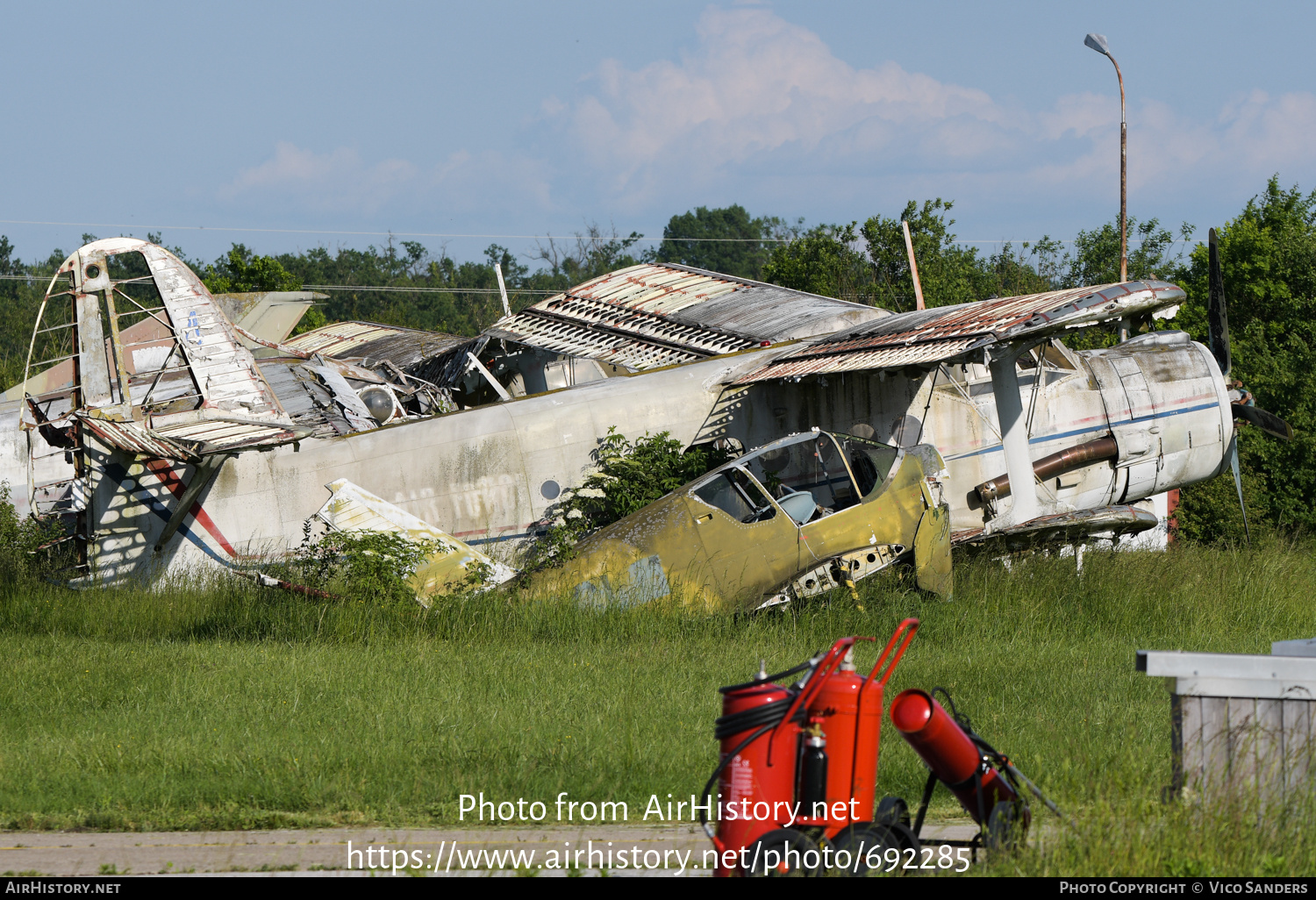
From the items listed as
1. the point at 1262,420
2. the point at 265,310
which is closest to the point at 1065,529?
the point at 1262,420

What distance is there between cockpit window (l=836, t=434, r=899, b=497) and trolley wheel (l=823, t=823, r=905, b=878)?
21.6 feet

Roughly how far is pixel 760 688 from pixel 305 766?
3.24 metres

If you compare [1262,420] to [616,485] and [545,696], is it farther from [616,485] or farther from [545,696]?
[545,696]

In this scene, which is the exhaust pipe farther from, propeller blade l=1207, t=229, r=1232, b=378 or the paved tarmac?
the paved tarmac

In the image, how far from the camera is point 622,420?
1256cm

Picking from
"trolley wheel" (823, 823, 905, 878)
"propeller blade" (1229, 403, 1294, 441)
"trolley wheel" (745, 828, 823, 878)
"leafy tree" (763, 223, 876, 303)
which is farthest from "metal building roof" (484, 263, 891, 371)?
"leafy tree" (763, 223, 876, 303)

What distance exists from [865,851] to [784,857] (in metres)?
0.36

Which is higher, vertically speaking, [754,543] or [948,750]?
[754,543]

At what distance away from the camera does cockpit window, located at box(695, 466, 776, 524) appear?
10.3 meters

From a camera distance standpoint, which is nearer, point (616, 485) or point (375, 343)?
point (616, 485)

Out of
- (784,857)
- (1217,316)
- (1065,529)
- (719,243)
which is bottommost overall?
(784,857)

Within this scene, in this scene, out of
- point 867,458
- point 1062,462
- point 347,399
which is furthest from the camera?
point 347,399

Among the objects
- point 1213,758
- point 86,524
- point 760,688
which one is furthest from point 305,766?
point 86,524

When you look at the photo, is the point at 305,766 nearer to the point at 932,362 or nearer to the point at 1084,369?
the point at 932,362
